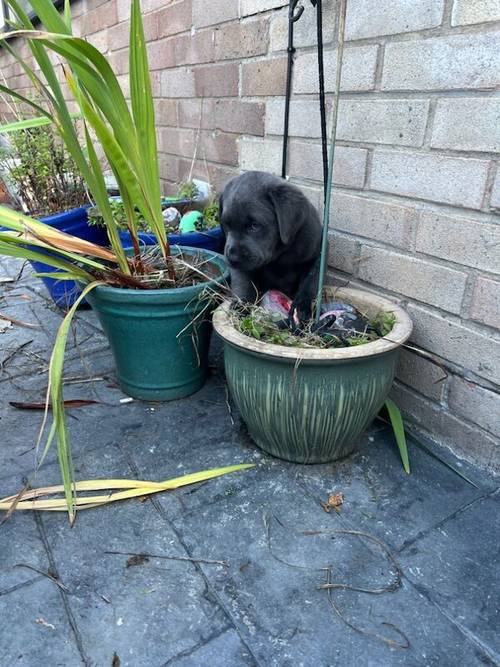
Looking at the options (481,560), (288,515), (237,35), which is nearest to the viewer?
(481,560)

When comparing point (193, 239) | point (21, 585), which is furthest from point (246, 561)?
point (193, 239)

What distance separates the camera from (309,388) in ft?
4.95

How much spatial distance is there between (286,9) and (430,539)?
208 cm

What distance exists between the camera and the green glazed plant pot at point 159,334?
6.11 feet

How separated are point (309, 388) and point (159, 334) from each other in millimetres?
712

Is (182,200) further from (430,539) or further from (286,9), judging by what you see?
(430,539)

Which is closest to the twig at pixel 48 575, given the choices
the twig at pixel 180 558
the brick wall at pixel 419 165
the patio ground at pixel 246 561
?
the patio ground at pixel 246 561

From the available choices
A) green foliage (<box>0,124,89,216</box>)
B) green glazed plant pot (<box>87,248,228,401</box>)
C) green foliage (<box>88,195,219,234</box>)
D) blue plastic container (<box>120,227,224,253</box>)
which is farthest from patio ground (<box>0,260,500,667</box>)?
green foliage (<box>0,124,89,216</box>)

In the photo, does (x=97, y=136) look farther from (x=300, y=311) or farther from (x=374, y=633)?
(x=374, y=633)

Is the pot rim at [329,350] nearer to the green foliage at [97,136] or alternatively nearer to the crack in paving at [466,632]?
the green foliage at [97,136]

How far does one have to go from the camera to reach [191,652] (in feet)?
3.73

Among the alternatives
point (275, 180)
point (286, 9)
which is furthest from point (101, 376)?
point (286, 9)

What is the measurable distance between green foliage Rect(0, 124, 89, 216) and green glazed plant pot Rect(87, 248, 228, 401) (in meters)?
1.30

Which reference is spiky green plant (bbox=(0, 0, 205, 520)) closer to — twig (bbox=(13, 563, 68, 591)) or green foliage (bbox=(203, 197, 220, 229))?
twig (bbox=(13, 563, 68, 591))
